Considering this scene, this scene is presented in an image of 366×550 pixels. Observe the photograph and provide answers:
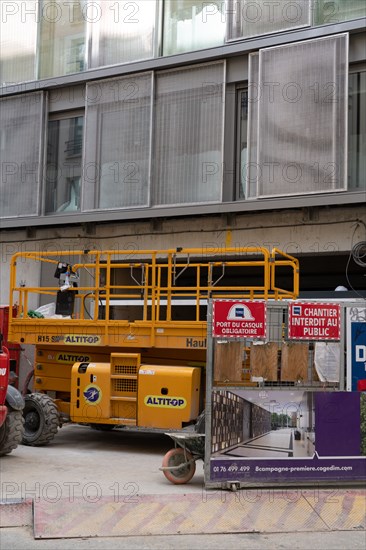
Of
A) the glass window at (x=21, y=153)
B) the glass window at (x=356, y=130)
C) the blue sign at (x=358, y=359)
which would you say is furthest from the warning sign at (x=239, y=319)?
the glass window at (x=21, y=153)

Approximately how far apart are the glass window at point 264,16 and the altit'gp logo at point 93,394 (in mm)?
8190

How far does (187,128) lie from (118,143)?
1759 millimetres

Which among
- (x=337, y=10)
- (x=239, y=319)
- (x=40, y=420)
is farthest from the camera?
(x=337, y=10)

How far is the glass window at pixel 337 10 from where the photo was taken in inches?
537

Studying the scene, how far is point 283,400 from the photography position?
→ 8.09 meters

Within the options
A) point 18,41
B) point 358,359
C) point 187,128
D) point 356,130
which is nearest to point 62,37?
point 18,41

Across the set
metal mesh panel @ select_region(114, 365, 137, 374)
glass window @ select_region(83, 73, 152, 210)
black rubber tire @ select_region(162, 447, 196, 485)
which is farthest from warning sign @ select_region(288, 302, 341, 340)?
glass window @ select_region(83, 73, 152, 210)

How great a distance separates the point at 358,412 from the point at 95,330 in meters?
4.70

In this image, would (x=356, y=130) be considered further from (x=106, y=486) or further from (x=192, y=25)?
(x=106, y=486)

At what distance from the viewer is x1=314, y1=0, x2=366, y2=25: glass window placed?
13.6m

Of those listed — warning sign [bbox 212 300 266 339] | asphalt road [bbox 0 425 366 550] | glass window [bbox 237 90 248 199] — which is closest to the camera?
asphalt road [bbox 0 425 366 550]

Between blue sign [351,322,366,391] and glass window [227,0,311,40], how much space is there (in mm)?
7972

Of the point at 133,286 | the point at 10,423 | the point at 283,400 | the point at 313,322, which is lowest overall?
the point at 10,423

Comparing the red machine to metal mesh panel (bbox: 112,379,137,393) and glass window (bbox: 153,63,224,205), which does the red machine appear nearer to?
metal mesh panel (bbox: 112,379,137,393)
